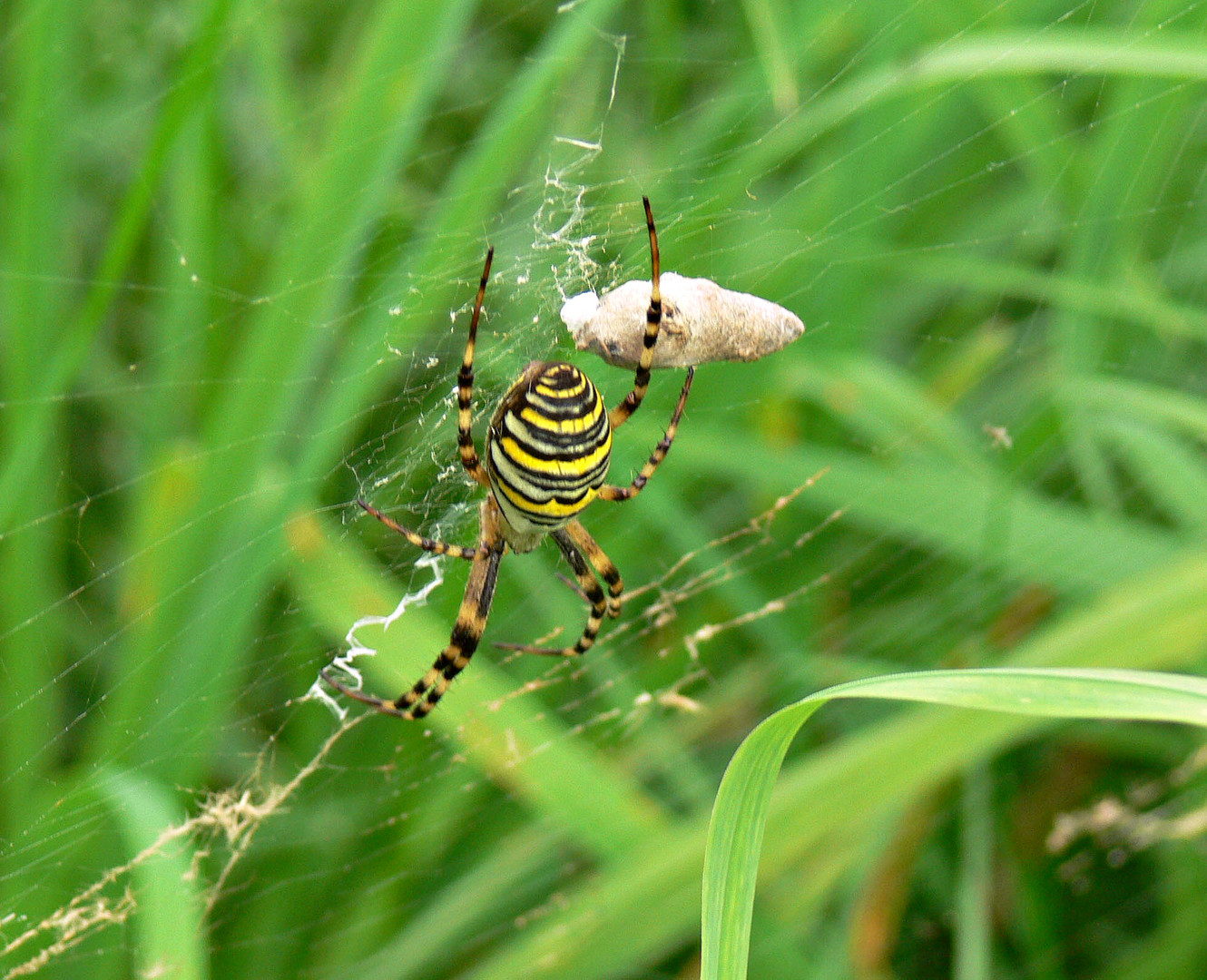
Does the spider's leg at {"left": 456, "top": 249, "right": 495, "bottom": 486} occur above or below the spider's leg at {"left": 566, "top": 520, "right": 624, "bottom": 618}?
above

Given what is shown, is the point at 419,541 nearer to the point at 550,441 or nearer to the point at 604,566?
the point at 550,441

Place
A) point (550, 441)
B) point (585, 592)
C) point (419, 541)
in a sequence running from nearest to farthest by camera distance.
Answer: point (550, 441), point (419, 541), point (585, 592)

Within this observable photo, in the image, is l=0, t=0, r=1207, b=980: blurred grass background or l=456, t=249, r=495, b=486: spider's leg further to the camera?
l=0, t=0, r=1207, b=980: blurred grass background

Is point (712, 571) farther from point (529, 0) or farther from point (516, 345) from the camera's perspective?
point (529, 0)

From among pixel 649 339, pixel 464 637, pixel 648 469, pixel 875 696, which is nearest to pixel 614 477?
pixel 648 469

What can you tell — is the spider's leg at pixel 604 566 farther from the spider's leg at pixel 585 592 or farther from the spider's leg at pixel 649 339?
the spider's leg at pixel 649 339

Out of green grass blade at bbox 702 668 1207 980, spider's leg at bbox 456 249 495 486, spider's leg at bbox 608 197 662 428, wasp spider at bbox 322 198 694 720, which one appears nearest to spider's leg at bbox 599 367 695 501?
wasp spider at bbox 322 198 694 720

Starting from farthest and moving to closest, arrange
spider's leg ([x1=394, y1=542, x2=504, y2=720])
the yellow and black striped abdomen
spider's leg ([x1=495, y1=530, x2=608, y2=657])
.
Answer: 1. spider's leg ([x1=495, y1=530, x2=608, y2=657])
2. spider's leg ([x1=394, y1=542, x2=504, y2=720])
3. the yellow and black striped abdomen

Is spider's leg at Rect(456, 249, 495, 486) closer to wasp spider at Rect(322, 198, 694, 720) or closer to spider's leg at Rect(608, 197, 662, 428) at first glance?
wasp spider at Rect(322, 198, 694, 720)
